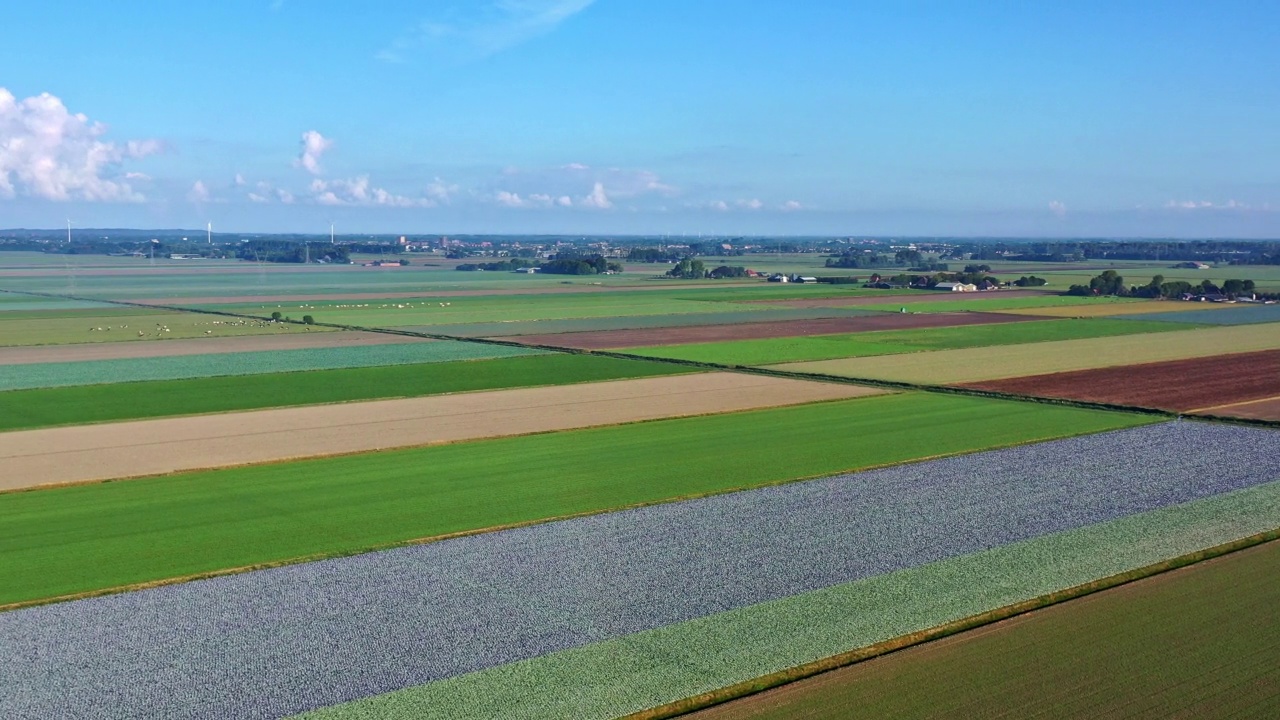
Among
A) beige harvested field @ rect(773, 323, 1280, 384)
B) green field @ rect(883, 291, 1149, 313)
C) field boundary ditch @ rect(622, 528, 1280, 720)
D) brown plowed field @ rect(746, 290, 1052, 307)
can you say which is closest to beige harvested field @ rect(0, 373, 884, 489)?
beige harvested field @ rect(773, 323, 1280, 384)

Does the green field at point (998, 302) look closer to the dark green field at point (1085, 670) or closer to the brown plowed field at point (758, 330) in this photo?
the brown plowed field at point (758, 330)

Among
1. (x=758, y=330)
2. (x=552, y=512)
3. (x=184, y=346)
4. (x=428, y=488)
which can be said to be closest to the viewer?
(x=552, y=512)

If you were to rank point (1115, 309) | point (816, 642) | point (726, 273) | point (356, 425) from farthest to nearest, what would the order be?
point (726, 273)
point (1115, 309)
point (356, 425)
point (816, 642)

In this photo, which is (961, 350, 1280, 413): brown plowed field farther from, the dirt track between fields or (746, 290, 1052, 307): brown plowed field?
(746, 290, 1052, 307): brown plowed field

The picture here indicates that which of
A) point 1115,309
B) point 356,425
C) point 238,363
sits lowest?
point 356,425

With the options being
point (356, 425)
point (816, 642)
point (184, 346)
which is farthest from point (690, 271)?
point (816, 642)

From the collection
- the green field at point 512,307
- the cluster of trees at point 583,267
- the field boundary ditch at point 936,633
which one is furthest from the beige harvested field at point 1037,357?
the cluster of trees at point 583,267

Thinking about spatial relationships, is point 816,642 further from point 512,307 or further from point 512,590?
point 512,307
